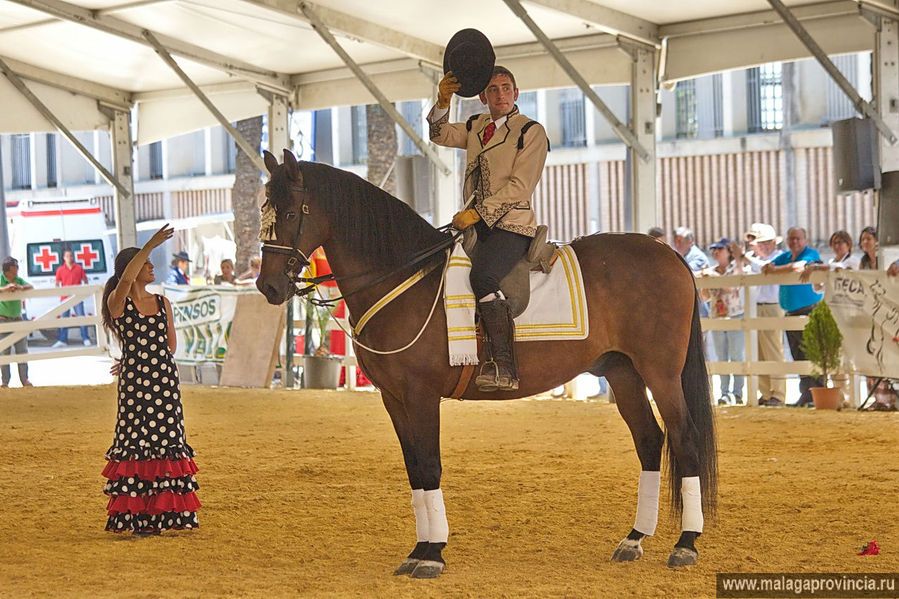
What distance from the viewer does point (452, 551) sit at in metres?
5.11

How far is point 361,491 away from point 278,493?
53 cm

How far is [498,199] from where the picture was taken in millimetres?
4965

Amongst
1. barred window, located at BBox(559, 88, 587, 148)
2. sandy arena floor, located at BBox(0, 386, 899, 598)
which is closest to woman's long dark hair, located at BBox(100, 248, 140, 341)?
sandy arena floor, located at BBox(0, 386, 899, 598)

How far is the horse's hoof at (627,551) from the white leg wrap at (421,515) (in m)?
0.87

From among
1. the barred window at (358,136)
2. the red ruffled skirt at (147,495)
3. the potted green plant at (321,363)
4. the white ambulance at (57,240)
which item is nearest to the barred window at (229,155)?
the barred window at (358,136)

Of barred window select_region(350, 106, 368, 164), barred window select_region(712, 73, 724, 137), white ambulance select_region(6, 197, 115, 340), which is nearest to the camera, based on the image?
barred window select_region(712, 73, 724, 137)

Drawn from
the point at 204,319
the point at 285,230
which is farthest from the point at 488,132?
the point at 204,319

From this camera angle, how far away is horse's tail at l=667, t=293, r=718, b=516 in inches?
201

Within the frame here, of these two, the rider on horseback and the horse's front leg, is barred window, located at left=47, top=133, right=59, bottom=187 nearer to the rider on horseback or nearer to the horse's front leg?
the rider on horseback

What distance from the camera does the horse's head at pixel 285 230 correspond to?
15.4 ft

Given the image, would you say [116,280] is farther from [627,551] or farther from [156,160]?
[156,160]

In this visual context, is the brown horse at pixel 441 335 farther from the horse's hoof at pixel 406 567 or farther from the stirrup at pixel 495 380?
the stirrup at pixel 495 380

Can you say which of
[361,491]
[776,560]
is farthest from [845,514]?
[361,491]

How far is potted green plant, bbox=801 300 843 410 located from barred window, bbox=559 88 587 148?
15713 millimetres
